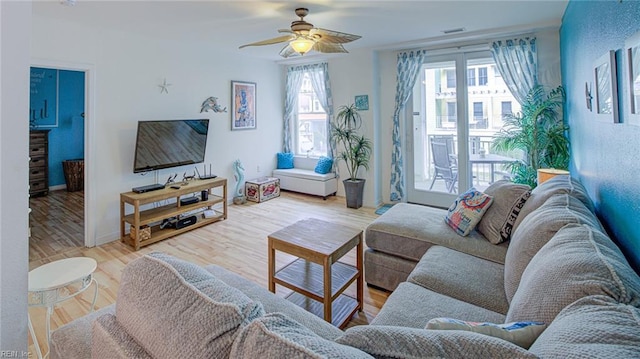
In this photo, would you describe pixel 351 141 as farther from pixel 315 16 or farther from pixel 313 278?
pixel 313 278

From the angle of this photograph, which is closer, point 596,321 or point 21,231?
point 596,321

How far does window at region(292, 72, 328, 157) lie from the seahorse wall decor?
1398 millimetres

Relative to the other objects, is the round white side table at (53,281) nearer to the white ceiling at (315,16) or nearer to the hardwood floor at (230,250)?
the hardwood floor at (230,250)

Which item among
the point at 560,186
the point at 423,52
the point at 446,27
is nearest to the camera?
the point at 560,186

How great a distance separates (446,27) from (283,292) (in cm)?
361

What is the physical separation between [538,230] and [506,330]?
93 cm

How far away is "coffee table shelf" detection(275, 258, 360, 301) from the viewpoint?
2217 millimetres

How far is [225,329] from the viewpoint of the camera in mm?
770

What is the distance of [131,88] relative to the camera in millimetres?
3957

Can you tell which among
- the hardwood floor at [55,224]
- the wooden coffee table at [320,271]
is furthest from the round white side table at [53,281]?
the hardwood floor at [55,224]

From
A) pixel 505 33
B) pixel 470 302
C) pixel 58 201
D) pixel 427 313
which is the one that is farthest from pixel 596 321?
pixel 58 201

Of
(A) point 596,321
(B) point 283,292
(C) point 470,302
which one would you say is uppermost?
(A) point 596,321

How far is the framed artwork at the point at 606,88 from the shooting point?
1.56 meters

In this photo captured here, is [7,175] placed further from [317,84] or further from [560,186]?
[317,84]
